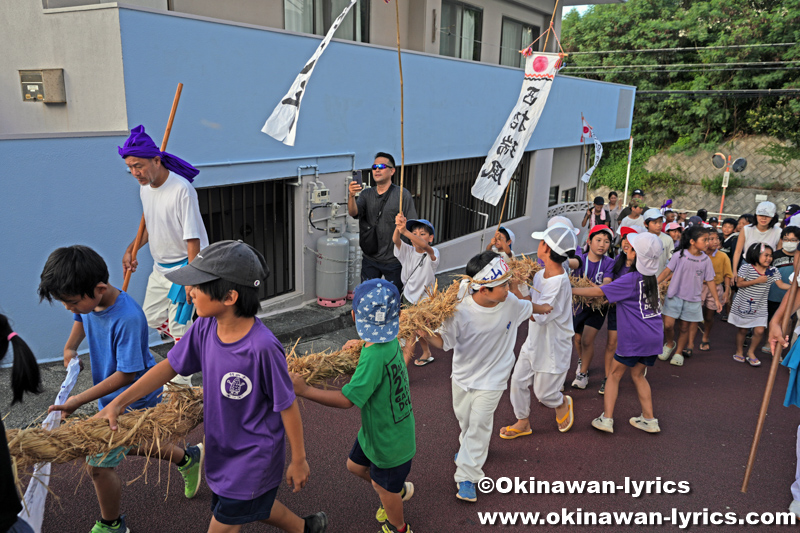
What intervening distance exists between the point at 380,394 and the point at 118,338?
1.41 meters

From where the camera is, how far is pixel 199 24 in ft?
19.8

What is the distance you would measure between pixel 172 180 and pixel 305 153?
11.9 ft

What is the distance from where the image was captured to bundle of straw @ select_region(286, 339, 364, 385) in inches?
133

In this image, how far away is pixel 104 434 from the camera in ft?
8.50

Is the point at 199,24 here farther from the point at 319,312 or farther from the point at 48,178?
the point at 319,312

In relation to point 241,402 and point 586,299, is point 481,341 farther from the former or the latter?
point 586,299

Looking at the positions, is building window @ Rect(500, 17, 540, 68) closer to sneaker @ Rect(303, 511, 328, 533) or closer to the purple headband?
the purple headband

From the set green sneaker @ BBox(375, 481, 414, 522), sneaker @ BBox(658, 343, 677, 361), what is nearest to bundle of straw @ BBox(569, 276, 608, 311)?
sneaker @ BBox(658, 343, 677, 361)

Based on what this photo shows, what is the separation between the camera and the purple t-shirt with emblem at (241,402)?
2.46m

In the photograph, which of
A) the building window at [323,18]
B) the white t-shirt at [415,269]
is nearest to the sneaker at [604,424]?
the white t-shirt at [415,269]

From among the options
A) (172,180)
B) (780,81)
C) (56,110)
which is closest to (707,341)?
(172,180)

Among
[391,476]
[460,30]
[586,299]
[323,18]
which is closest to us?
[391,476]

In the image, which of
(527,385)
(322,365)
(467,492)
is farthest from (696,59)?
(322,365)

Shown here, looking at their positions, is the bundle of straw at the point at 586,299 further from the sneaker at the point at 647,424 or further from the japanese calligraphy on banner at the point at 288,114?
the japanese calligraphy on banner at the point at 288,114
